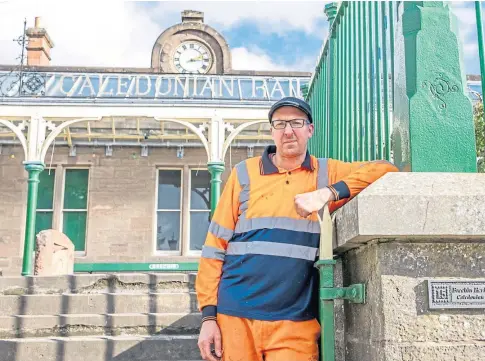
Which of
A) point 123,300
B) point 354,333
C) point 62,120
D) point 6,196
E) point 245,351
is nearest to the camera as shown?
point 354,333

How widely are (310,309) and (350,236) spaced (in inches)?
23.7

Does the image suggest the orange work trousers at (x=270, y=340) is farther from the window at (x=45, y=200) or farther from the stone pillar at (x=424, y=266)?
the window at (x=45, y=200)

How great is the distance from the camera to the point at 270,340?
247cm

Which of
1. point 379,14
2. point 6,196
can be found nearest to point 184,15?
point 6,196

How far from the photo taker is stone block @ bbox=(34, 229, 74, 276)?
822 cm

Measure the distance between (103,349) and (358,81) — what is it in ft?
10.7

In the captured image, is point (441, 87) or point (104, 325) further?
point (104, 325)

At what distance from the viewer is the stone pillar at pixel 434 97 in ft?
7.14

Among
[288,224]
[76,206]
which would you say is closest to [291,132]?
[288,224]

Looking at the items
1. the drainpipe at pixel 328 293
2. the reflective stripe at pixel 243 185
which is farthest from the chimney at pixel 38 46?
the drainpipe at pixel 328 293

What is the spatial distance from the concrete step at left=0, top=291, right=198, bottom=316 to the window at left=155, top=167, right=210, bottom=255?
7.71 m

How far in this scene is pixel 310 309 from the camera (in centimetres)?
253

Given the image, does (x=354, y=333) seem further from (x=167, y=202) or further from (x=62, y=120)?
(x=167, y=202)

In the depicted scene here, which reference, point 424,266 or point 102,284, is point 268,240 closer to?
point 424,266
